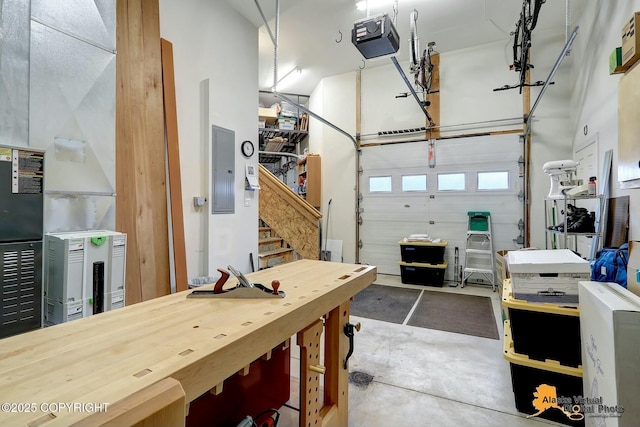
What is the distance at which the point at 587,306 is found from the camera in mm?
1527

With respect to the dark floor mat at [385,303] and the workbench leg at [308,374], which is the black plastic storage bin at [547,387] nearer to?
the workbench leg at [308,374]

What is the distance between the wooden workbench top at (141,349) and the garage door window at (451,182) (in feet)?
15.7

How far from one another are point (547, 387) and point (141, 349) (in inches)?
89.4

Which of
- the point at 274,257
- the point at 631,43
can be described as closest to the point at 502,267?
the point at 631,43

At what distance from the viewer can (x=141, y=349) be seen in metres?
0.74

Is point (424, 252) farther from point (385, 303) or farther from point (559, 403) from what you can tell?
point (559, 403)

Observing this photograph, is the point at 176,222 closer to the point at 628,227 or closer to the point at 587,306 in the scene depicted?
the point at 587,306

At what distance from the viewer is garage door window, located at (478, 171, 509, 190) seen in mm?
4969

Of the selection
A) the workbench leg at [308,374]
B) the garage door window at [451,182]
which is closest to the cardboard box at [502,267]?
the garage door window at [451,182]

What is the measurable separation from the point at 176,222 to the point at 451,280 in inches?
183

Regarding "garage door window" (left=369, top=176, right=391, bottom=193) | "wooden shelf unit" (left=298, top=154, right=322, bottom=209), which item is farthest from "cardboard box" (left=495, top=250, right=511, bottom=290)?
"wooden shelf unit" (left=298, top=154, right=322, bottom=209)

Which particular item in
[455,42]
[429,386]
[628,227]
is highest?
[455,42]

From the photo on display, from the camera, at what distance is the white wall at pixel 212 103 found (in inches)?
120

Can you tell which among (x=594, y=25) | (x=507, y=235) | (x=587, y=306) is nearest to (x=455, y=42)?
(x=594, y=25)
